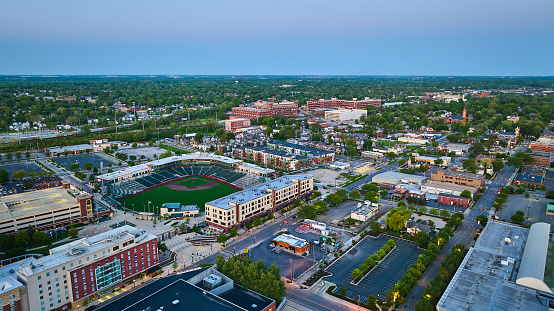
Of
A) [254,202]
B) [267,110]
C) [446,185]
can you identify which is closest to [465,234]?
[446,185]

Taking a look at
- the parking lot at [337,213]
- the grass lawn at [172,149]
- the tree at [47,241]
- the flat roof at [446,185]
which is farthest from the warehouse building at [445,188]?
the grass lawn at [172,149]

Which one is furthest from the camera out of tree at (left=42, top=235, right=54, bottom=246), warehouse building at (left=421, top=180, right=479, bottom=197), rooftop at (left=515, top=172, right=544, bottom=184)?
rooftop at (left=515, top=172, right=544, bottom=184)

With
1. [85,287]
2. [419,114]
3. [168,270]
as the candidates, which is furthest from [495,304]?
[419,114]

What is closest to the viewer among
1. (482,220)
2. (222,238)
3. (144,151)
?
(222,238)

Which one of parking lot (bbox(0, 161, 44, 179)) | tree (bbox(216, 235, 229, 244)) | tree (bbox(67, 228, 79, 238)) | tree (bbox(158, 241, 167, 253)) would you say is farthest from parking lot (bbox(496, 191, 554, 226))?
parking lot (bbox(0, 161, 44, 179))

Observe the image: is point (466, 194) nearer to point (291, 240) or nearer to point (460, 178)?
point (460, 178)

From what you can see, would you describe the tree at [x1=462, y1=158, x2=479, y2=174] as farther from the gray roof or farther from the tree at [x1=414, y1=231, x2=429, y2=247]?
the tree at [x1=414, y1=231, x2=429, y2=247]
